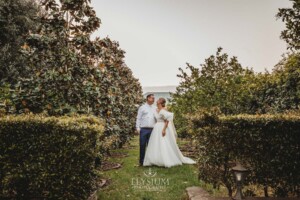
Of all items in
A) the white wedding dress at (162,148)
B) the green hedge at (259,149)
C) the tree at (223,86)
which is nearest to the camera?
the green hedge at (259,149)

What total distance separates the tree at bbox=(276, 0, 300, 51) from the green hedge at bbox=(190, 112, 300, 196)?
132 inches

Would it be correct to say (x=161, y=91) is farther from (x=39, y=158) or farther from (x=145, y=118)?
(x=39, y=158)

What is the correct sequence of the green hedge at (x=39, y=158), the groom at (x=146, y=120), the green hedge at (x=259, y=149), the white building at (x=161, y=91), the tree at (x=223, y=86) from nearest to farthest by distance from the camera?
the green hedge at (x=39, y=158)
the green hedge at (x=259, y=149)
the groom at (x=146, y=120)
the tree at (x=223, y=86)
the white building at (x=161, y=91)

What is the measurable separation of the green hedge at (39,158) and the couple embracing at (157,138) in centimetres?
507

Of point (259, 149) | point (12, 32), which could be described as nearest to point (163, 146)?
point (259, 149)

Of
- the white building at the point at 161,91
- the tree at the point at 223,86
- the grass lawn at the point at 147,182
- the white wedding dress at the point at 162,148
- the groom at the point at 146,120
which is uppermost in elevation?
the white building at the point at 161,91

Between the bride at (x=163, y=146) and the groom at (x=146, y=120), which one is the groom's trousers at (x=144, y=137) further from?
the bride at (x=163, y=146)

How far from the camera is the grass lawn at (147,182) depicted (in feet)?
19.2

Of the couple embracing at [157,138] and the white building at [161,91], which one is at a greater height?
the white building at [161,91]

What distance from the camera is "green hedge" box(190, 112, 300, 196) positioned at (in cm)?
518

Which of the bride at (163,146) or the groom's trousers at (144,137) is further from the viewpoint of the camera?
the groom's trousers at (144,137)

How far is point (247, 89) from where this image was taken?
1123 cm

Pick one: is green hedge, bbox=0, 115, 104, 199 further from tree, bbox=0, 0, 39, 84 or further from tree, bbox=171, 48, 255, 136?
tree, bbox=0, 0, 39, 84

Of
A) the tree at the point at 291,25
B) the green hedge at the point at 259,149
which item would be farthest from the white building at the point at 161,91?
the green hedge at the point at 259,149
